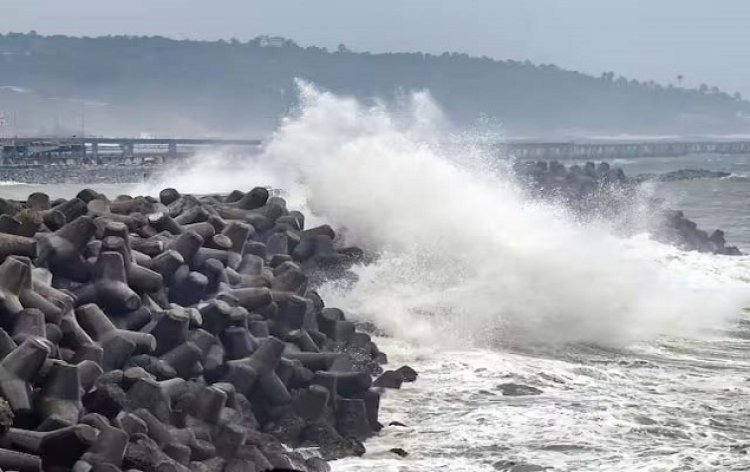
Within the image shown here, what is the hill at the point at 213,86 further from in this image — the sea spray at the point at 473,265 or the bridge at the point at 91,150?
the sea spray at the point at 473,265

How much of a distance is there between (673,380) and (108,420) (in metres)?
6.64

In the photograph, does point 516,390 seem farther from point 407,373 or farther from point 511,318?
point 511,318

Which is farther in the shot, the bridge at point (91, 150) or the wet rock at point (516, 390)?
the bridge at point (91, 150)

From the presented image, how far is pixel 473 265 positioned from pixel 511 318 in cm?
195

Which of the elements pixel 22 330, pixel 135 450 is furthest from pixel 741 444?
pixel 22 330

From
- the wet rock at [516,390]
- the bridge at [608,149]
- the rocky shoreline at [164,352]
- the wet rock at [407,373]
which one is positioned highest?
the rocky shoreline at [164,352]

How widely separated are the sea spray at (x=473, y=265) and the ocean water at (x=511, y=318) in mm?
33

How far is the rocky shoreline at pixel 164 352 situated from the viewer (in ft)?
26.9

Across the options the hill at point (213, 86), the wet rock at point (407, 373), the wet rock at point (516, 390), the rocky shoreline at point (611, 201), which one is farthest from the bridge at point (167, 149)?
the wet rock at point (516, 390)

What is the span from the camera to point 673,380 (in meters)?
12.9

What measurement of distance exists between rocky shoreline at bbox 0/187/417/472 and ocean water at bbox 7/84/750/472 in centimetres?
67

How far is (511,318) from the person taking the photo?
16.2 meters

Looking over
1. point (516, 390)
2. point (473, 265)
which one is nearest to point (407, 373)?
point (516, 390)

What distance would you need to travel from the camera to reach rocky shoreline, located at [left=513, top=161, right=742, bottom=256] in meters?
29.1
